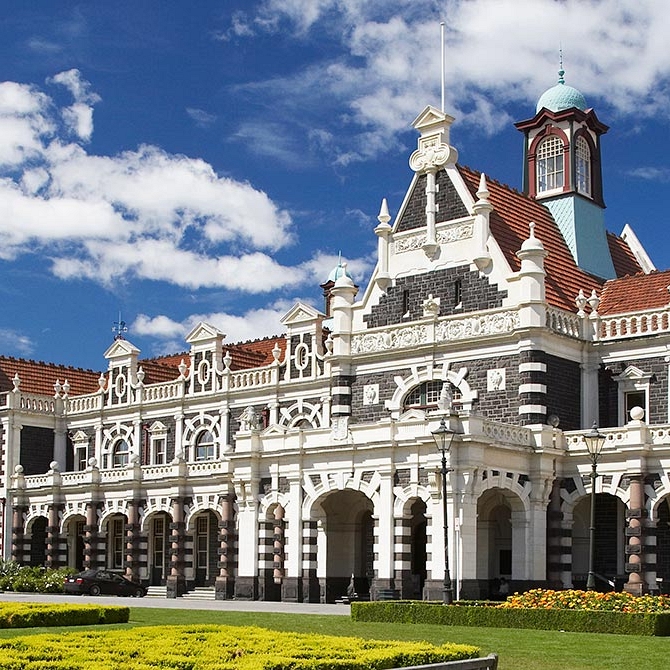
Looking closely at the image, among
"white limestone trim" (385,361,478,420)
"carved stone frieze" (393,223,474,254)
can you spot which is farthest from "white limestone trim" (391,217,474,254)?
"white limestone trim" (385,361,478,420)

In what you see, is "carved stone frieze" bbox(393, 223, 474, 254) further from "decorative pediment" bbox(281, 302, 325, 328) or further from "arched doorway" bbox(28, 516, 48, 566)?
"arched doorway" bbox(28, 516, 48, 566)

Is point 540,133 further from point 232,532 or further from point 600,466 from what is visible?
point 232,532

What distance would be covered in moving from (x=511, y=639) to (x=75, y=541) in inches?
1655

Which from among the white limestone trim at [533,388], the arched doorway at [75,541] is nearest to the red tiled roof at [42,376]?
the arched doorway at [75,541]

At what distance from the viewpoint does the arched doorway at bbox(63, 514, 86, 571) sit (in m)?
63.7

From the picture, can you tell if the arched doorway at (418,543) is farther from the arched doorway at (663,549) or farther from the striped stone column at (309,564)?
the arched doorway at (663,549)

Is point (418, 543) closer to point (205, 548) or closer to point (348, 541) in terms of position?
point (348, 541)

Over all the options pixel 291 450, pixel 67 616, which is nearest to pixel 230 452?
pixel 291 450

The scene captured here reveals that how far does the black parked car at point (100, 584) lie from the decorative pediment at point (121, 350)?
14675 mm

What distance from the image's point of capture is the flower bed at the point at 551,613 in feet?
95.2

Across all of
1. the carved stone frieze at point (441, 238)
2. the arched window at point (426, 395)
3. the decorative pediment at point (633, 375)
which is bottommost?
the arched window at point (426, 395)

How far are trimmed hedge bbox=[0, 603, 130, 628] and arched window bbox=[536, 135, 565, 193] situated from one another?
1269 inches

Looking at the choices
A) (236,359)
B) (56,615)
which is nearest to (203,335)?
(236,359)

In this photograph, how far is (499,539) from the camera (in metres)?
48.7
